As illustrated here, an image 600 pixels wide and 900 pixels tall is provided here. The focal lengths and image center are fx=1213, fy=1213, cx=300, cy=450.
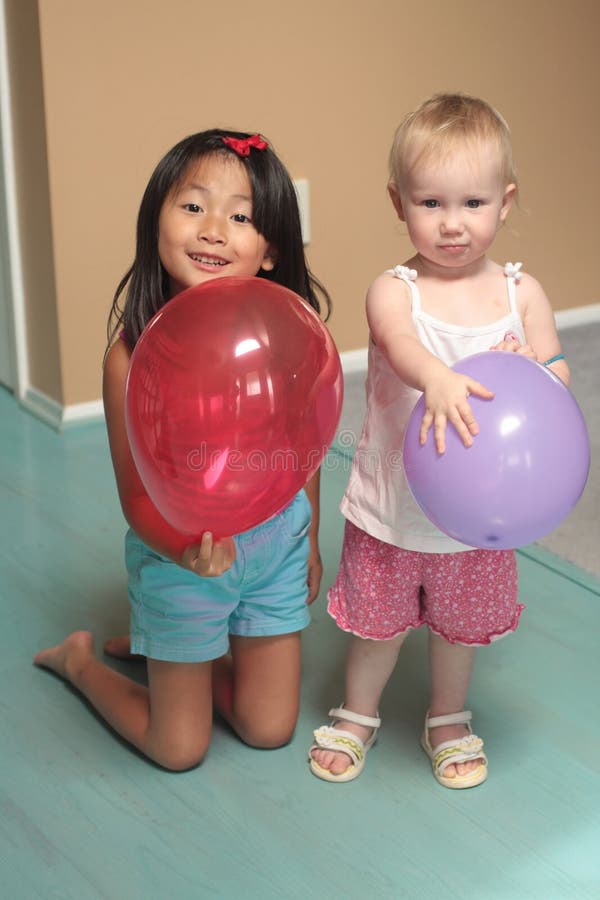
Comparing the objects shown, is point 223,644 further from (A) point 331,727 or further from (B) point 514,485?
(B) point 514,485

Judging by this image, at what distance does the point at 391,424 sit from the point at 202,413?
319mm

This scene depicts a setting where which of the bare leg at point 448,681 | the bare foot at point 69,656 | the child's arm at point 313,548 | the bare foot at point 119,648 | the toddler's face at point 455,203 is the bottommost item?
the bare foot at point 119,648

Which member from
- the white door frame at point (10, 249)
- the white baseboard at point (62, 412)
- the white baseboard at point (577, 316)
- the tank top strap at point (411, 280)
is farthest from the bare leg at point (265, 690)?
the white baseboard at point (577, 316)

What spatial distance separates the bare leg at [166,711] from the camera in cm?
146

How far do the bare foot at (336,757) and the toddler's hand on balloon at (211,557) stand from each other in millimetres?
344

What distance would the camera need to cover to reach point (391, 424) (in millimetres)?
1374

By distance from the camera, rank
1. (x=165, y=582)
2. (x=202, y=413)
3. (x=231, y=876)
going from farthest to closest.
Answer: (x=165, y=582) < (x=231, y=876) < (x=202, y=413)

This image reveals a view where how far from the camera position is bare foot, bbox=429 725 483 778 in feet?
4.77

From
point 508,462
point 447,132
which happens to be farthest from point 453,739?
point 447,132

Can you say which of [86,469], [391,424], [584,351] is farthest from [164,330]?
[584,351]

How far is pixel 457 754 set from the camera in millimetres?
1463

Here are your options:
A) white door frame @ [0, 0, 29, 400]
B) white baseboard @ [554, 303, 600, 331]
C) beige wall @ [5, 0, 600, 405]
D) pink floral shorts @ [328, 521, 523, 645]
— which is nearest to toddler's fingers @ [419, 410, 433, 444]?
pink floral shorts @ [328, 521, 523, 645]

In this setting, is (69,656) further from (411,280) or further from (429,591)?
(411,280)

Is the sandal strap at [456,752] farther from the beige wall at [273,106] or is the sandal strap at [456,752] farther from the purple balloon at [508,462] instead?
the beige wall at [273,106]
